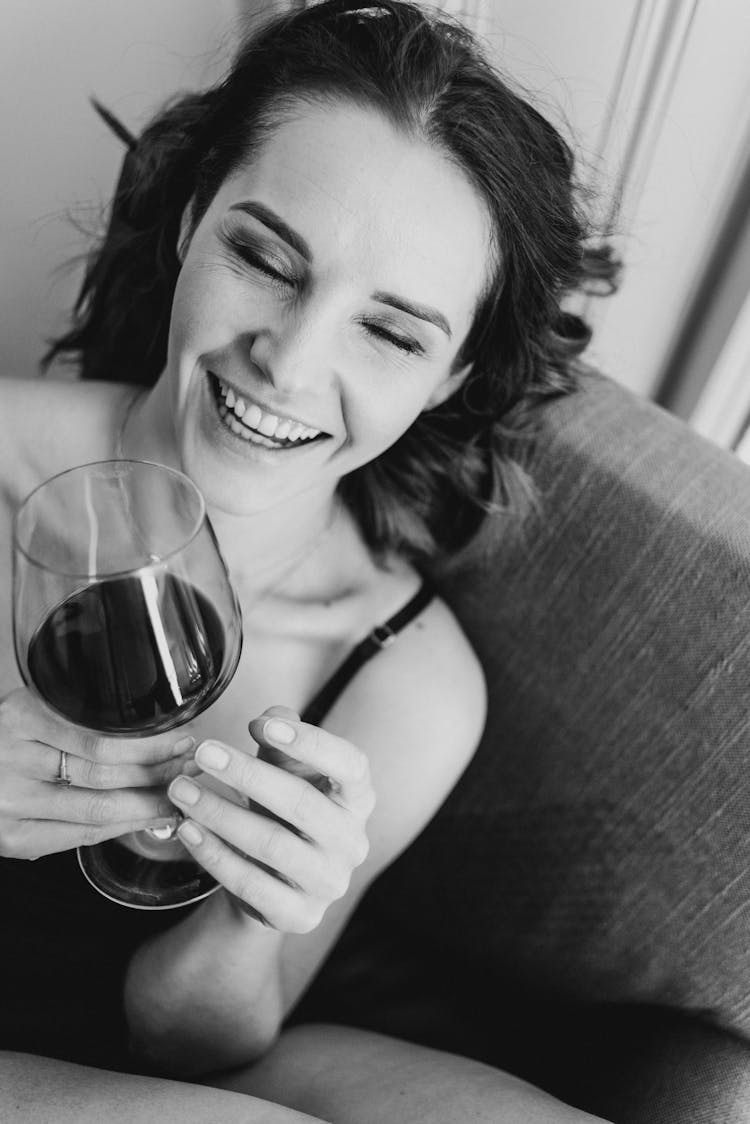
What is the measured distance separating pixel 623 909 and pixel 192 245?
36.1 inches

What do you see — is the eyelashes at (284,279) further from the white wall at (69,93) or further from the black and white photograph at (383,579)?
the white wall at (69,93)

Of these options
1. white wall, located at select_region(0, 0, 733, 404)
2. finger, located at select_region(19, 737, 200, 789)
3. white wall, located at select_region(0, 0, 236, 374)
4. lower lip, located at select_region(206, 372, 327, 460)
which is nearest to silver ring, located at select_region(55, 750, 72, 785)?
finger, located at select_region(19, 737, 200, 789)

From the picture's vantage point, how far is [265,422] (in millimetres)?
949

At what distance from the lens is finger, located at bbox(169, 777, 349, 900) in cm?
73

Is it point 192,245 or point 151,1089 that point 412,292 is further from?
point 151,1089

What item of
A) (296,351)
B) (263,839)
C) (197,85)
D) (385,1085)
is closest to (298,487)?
(296,351)

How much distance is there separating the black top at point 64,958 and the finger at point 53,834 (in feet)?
0.83

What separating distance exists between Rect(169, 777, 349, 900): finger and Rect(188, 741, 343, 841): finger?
0.06ft

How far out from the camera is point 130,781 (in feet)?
2.63

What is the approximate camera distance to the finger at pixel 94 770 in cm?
79

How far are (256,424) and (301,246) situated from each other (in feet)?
0.61

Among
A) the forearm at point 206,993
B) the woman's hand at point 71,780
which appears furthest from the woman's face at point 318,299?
the forearm at point 206,993

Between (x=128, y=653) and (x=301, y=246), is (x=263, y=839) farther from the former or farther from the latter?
(x=301, y=246)

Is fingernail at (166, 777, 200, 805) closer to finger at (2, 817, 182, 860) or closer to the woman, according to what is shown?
the woman
